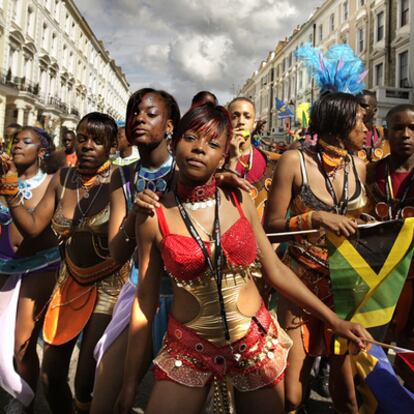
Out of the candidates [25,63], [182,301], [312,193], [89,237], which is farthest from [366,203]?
[25,63]

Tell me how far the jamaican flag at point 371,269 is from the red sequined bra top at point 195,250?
2.34 feet

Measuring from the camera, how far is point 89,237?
2.76 meters

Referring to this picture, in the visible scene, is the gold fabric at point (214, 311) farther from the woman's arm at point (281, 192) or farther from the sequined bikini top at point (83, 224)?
the sequined bikini top at point (83, 224)

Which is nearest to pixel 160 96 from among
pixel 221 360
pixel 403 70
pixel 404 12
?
pixel 221 360

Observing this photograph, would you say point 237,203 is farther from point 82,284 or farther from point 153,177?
point 82,284

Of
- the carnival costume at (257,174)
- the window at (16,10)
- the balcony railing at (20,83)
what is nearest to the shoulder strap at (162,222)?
the carnival costume at (257,174)

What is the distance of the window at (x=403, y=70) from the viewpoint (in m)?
25.5

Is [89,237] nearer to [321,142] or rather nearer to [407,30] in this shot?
[321,142]

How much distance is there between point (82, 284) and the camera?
9.04 ft

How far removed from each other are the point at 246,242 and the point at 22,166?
6.64 feet

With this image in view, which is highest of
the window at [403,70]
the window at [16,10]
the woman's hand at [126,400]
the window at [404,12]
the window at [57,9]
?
the window at [57,9]

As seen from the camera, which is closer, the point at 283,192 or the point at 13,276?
the point at 283,192

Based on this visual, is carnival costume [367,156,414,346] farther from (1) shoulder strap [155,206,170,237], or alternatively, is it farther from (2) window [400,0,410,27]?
(2) window [400,0,410,27]

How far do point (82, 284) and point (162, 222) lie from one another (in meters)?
1.15
